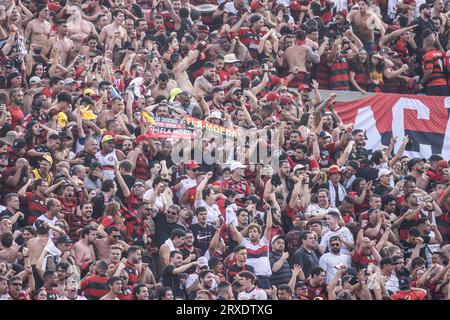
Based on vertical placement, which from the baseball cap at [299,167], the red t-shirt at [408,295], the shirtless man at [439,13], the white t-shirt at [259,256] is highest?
the baseball cap at [299,167]

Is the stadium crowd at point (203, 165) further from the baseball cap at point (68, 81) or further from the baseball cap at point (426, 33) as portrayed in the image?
the baseball cap at point (426, 33)

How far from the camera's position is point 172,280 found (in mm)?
20281

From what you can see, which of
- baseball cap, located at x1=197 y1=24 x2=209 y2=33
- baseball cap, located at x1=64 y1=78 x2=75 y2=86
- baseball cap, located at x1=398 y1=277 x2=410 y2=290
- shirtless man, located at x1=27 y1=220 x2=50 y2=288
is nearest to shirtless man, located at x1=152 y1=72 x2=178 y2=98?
baseball cap, located at x1=64 y1=78 x2=75 y2=86

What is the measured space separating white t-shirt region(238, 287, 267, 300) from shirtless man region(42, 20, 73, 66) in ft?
19.4

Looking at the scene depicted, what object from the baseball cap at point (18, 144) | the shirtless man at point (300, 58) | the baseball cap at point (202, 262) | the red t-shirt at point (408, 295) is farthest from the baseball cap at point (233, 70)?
the red t-shirt at point (408, 295)

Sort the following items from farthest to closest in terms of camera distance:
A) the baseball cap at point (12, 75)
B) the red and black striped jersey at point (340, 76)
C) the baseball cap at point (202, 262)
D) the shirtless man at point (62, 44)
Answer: the red and black striped jersey at point (340, 76) → the shirtless man at point (62, 44) → the baseball cap at point (12, 75) → the baseball cap at point (202, 262)

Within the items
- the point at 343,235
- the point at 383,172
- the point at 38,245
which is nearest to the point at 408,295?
the point at 343,235

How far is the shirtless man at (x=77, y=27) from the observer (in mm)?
25094

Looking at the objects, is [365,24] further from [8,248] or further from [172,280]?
[8,248]

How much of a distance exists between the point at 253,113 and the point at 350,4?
17.8 ft

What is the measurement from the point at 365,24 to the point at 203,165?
644 centimetres

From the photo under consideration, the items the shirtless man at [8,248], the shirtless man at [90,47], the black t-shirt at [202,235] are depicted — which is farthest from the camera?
the shirtless man at [90,47]

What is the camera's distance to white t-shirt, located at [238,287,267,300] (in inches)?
794

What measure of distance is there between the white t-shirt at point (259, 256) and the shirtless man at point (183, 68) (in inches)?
154
